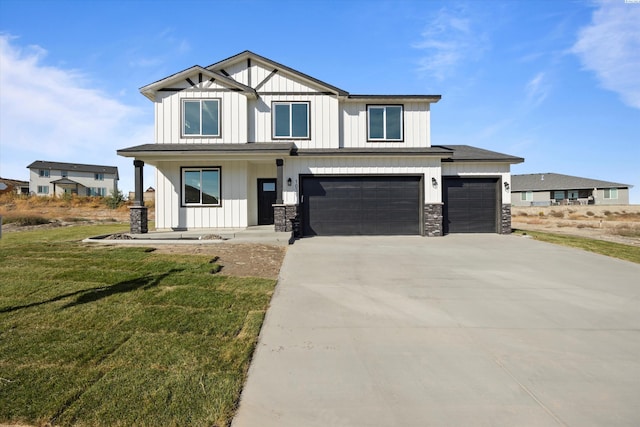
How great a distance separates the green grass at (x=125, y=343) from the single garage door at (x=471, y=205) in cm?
1044

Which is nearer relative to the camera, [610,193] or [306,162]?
[306,162]

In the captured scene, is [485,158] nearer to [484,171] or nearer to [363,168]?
[484,171]

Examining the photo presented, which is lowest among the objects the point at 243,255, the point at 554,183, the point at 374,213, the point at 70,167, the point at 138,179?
the point at 243,255

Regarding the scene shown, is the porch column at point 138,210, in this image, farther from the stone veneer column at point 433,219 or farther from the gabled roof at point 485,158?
the gabled roof at point 485,158

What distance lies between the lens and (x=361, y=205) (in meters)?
13.0

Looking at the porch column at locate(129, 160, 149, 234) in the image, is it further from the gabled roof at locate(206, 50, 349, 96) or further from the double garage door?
the double garage door

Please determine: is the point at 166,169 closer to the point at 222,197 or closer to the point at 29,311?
the point at 222,197

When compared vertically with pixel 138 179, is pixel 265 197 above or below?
below

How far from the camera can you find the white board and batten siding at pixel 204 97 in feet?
42.9

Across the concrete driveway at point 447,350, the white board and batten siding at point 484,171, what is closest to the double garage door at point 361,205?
the white board and batten siding at point 484,171

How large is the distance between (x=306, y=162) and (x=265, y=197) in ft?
9.14

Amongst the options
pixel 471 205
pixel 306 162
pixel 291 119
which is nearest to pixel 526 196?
pixel 471 205

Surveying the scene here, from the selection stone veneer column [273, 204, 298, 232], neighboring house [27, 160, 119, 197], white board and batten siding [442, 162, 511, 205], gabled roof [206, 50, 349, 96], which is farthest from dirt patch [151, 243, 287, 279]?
neighboring house [27, 160, 119, 197]

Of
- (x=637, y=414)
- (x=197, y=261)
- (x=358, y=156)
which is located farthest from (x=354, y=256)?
(x=637, y=414)
